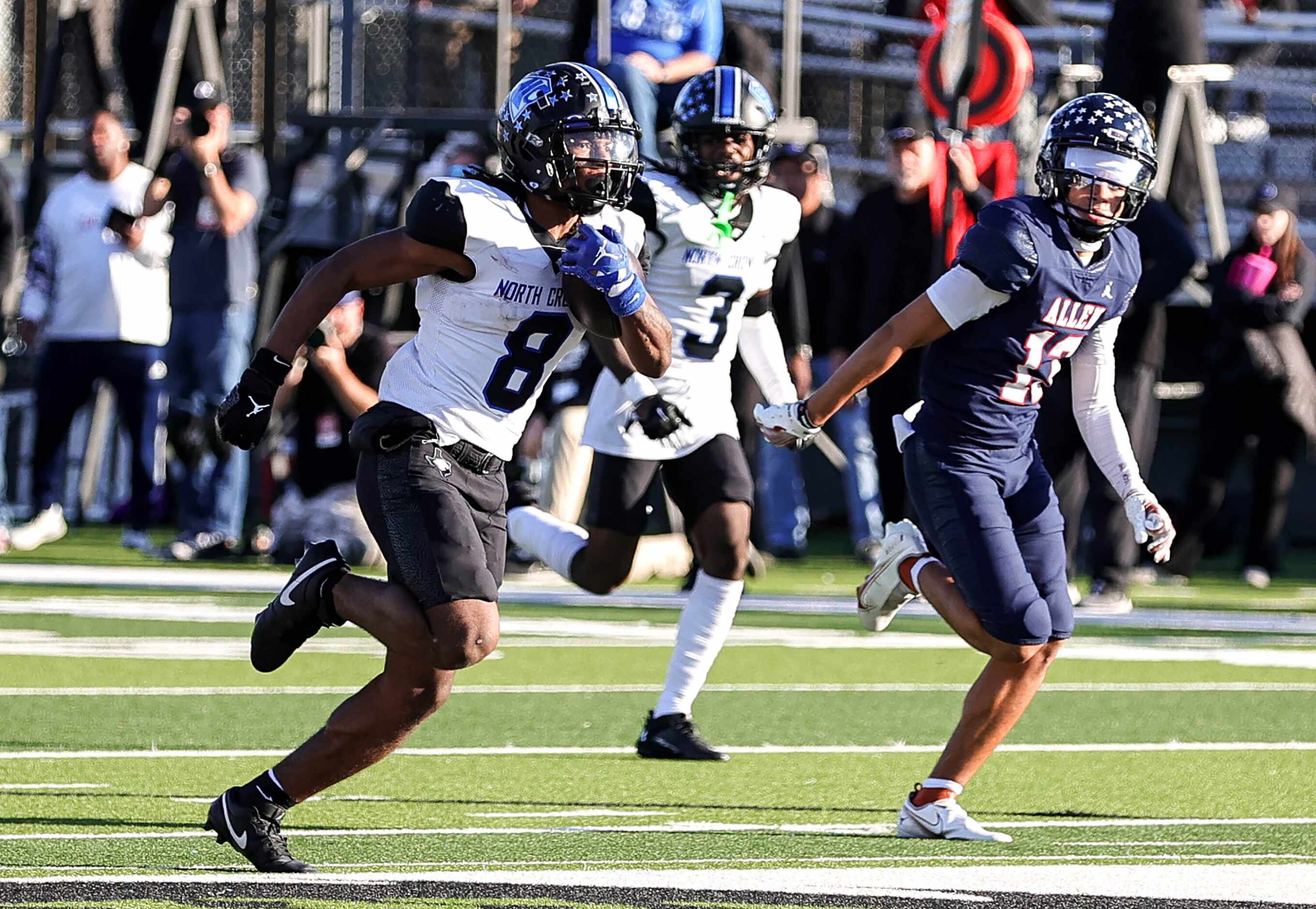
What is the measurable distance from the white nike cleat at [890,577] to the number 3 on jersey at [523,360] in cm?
136

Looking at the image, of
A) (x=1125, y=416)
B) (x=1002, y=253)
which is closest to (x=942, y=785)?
(x=1002, y=253)

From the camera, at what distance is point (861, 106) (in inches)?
641

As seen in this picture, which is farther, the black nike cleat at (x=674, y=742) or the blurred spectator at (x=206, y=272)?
the blurred spectator at (x=206, y=272)

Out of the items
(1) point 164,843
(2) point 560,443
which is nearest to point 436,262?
(1) point 164,843

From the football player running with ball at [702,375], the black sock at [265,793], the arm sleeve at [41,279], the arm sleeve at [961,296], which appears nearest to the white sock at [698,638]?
the football player running with ball at [702,375]

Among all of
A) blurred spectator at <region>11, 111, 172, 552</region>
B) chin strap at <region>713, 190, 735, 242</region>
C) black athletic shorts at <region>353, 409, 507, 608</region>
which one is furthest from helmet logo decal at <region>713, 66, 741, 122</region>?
blurred spectator at <region>11, 111, 172, 552</region>

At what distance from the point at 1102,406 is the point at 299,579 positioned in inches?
87.8

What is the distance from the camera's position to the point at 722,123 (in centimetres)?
732

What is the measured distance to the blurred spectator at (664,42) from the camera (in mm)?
10477

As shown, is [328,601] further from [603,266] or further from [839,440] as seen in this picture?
[839,440]

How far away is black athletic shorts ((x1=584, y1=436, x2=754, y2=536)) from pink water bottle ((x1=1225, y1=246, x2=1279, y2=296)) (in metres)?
6.15

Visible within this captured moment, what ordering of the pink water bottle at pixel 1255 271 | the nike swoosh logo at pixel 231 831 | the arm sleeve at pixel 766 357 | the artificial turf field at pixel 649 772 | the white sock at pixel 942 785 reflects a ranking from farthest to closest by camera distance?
the pink water bottle at pixel 1255 271 → the arm sleeve at pixel 766 357 → the white sock at pixel 942 785 → the nike swoosh logo at pixel 231 831 → the artificial turf field at pixel 649 772

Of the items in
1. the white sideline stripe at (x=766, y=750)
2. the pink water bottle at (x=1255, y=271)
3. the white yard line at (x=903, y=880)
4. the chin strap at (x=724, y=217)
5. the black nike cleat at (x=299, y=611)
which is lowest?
the white sideline stripe at (x=766, y=750)

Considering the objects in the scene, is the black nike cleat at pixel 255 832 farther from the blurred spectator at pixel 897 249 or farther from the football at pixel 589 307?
the blurred spectator at pixel 897 249
